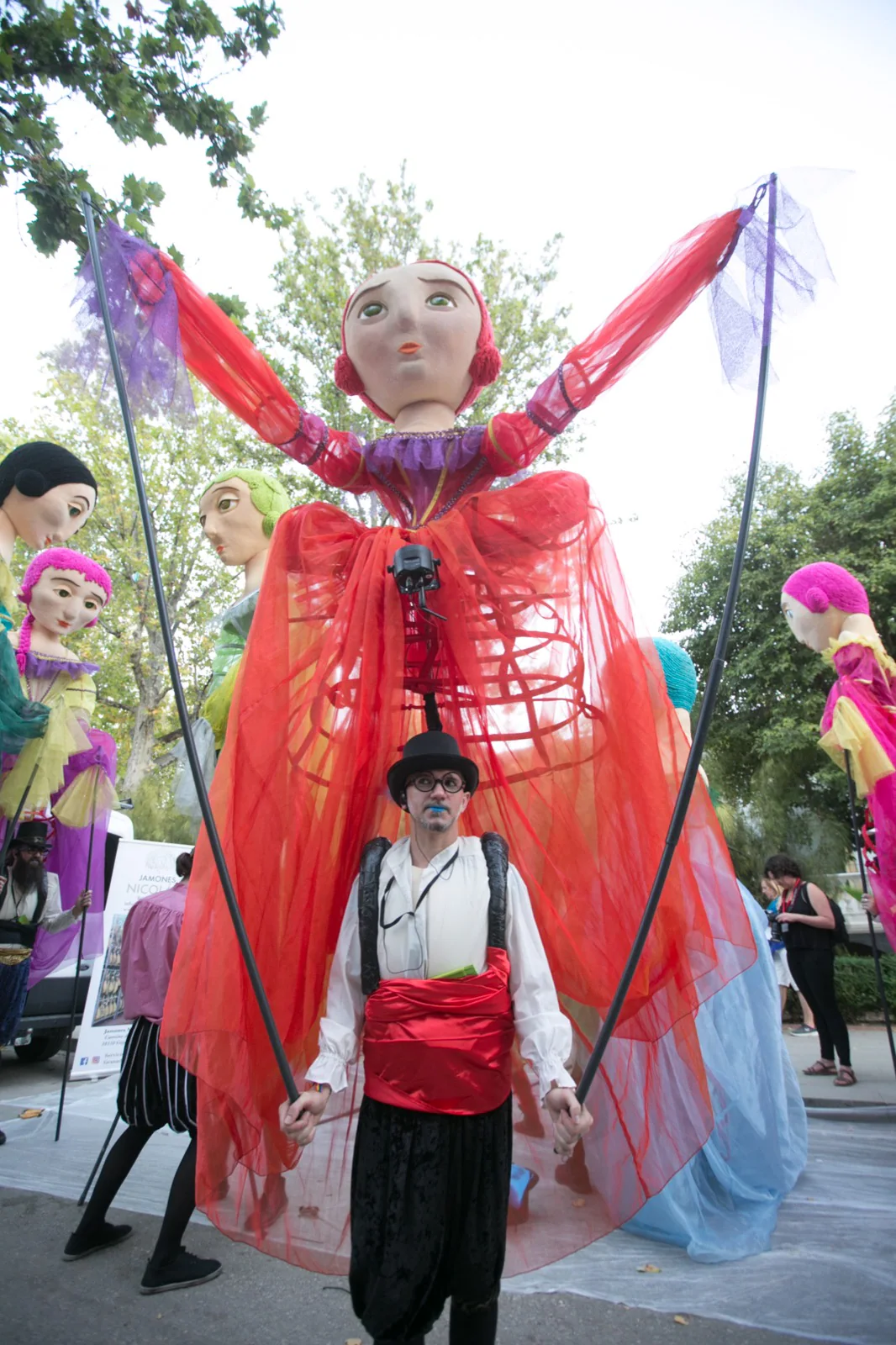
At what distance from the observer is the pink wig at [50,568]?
4199 millimetres

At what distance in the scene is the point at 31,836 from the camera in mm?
4141

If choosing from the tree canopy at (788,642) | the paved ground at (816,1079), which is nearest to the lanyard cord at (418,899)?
the paved ground at (816,1079)

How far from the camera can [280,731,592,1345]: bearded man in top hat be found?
1.71m

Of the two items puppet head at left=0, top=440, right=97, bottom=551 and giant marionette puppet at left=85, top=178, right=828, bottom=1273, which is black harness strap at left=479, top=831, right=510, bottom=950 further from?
puppet head at left=0, top=440, right=97, bottom=551

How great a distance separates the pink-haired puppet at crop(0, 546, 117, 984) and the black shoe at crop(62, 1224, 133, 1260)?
146 cm

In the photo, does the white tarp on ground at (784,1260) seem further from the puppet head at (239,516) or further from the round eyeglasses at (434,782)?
the puppet head at (239,516)

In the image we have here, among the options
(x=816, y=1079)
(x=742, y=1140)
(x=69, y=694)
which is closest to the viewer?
(x=742, y=1140)

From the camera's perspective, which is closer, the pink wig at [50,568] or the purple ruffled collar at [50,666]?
the purple ruffled collar at [50,666]

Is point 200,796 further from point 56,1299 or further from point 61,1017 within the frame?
point 61,1017

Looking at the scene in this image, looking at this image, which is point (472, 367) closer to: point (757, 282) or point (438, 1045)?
point (757, 282)

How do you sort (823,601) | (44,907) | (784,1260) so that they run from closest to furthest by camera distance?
(784,1260), (823,601), (44,907)

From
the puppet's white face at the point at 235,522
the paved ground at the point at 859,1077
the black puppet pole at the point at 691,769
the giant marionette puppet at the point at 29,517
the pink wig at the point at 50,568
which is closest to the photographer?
the black puppet pole at the point at 691,769

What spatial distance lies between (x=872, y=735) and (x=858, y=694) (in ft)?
0.76

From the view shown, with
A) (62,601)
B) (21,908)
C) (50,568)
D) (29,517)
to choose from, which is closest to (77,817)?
(21,908)
